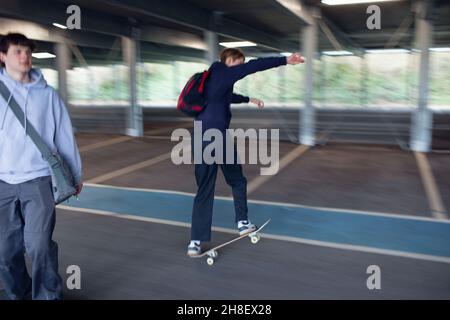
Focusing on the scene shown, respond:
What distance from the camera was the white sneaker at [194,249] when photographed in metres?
4.20

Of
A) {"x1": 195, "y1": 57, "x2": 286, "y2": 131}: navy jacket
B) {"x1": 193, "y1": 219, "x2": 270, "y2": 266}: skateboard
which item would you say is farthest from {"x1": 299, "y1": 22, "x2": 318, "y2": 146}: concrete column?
{"x1": 195, "y1": 57, "x2": 286, "y2": 131}: navy jacket

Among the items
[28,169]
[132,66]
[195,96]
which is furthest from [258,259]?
[132,66]

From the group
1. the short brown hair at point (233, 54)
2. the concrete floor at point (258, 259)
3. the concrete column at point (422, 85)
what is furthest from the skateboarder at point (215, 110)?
the concrete column at point (422, 85)

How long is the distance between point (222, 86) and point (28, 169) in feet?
5.87

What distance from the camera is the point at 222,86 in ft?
13.0

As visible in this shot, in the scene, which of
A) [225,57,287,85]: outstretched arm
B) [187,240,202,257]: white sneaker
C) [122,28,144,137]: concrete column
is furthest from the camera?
[122,28,144,137]: concrete column

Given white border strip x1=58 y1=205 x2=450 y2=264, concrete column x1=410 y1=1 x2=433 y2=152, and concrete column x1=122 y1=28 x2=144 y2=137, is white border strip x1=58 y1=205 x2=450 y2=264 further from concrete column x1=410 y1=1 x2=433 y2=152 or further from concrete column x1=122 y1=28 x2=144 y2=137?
concrete column x1=122 y1=28 x2=144 y2=137

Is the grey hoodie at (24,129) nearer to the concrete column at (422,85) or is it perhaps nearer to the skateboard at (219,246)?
the skateboard at (219,246)

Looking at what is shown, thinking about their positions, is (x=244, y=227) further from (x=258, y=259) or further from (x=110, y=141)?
(x=110, y=141)

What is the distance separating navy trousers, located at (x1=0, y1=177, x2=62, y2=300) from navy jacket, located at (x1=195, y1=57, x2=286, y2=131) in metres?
1.57

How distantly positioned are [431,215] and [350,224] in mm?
1117

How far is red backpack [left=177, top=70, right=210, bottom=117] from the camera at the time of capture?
398cm

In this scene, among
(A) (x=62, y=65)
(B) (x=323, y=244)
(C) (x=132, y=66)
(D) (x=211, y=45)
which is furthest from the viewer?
(A) (x=62, y=65)
